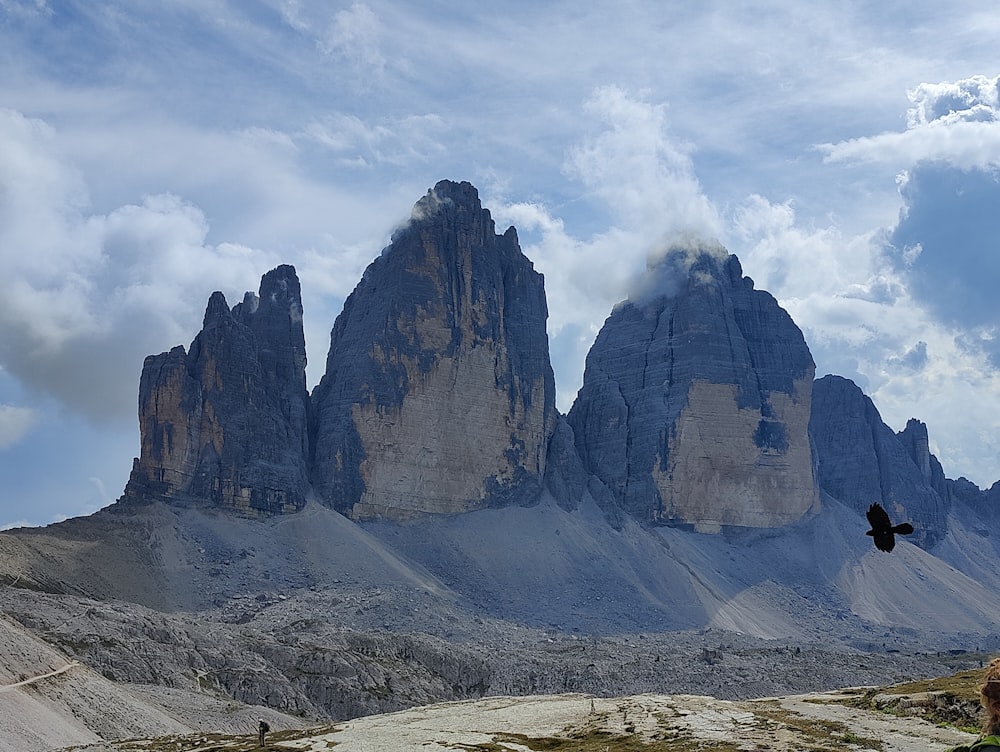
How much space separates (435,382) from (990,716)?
165 metres

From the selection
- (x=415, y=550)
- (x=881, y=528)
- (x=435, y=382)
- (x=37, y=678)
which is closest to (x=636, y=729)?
(x=881, y=528)

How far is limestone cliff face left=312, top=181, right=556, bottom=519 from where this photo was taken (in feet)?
558

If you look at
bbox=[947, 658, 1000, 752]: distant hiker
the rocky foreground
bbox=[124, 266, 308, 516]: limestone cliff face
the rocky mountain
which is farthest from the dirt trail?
bbox=[124, 266, 308, 516]: limestone cliff face

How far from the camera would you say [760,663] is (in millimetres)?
120188

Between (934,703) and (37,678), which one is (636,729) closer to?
(934,703)

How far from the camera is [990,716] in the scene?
1265 cm

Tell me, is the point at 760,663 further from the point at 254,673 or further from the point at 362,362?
the point at 362,362

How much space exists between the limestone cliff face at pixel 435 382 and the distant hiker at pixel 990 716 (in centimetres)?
15452

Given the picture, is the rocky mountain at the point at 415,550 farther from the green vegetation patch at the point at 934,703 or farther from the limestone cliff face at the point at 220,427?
the green vegetation patch at the point at 934,703

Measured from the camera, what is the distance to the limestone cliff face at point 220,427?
6038 inches

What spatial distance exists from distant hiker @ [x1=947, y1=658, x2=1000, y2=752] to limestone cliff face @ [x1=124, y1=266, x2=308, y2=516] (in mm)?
146032

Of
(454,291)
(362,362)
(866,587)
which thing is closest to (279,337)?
(362,362)

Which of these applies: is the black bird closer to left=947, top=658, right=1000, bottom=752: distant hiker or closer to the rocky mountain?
left=947, top=658, right=1000, bottom=752: distant hiker

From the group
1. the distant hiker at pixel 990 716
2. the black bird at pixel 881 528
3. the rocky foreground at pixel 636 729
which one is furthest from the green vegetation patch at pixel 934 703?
the distant hiker at pixel 990 716
